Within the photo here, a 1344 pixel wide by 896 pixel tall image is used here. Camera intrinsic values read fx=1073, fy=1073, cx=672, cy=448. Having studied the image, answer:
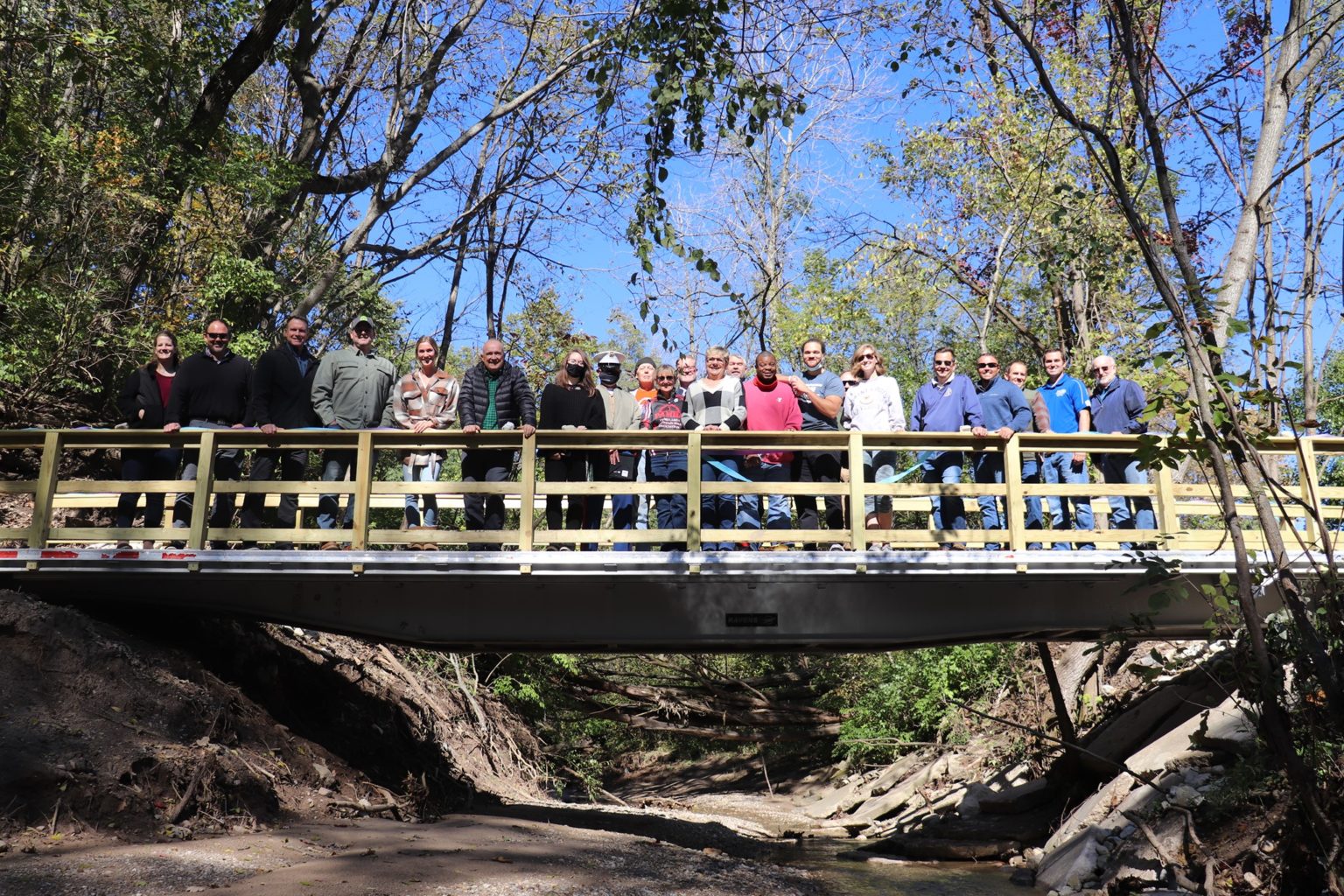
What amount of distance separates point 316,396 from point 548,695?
10.6 metres

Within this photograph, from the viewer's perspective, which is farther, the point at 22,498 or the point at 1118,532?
the point at 22,498

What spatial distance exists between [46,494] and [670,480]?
5414 mm

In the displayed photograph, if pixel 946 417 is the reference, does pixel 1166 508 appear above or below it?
below

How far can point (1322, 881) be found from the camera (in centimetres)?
750

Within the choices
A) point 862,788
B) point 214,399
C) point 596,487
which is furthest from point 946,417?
point 862,788

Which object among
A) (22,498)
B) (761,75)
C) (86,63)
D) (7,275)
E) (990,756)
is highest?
(86,63)

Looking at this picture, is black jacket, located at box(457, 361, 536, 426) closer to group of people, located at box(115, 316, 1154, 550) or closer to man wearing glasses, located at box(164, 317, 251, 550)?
group of people, located at box(115, 316, 1154, 550)

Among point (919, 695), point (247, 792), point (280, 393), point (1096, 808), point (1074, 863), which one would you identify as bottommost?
point (1074, 863)

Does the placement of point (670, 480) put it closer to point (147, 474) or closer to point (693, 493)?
point (693, 493)

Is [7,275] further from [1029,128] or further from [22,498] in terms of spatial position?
[1029,128]

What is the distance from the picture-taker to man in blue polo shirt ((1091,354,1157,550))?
9844mm

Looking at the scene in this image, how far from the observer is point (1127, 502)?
9.99 m

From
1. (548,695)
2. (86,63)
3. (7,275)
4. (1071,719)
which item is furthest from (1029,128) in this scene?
(7,275)

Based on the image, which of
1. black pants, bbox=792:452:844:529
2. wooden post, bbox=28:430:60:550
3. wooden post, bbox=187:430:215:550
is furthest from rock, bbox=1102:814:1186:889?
wooden post, bbox=28:430:60:550
